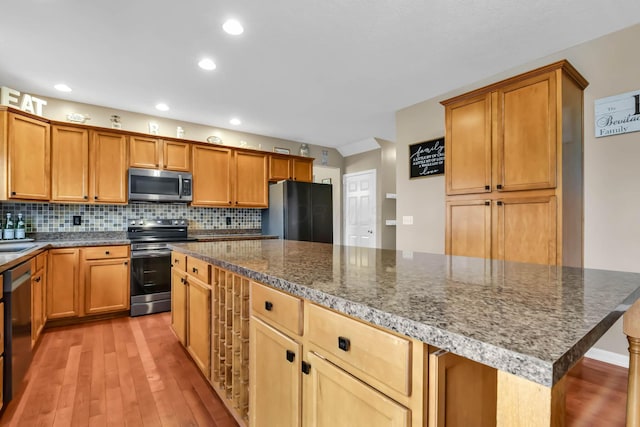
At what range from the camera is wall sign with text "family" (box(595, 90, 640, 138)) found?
223 cm

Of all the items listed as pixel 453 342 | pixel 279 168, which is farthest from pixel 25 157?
pixel 453 342

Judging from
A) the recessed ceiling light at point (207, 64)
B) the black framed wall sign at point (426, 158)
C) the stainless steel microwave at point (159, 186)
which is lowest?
the stainless steel microwave at point (159, 186)

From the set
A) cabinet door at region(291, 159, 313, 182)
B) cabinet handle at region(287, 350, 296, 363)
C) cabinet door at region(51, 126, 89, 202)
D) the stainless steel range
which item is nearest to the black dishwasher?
the stainless steel range

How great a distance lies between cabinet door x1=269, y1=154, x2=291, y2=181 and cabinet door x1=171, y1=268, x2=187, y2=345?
8.39ft

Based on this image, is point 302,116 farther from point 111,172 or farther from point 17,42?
point 17,42

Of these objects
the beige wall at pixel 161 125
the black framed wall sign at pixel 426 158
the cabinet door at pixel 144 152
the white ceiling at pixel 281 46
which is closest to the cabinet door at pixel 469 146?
the white ceiling at pixel 281 46

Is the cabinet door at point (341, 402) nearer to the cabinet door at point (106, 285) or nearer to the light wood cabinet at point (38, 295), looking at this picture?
the light wood cabinet at point (38, 295)

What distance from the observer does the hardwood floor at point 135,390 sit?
1637 millimetres

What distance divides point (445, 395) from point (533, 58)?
3127 millimetres

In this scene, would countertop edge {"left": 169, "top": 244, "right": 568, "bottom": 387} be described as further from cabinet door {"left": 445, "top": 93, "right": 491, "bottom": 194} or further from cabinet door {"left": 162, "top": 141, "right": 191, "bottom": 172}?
cabinet door {"left": 162, "top": 141, "right": 191, "bottom": 172}

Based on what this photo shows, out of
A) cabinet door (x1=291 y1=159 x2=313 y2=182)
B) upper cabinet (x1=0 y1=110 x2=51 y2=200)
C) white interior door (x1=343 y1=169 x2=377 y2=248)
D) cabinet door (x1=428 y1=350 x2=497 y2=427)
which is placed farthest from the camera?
white interior door (x1=343 y1=169 x2=377 y2=248)

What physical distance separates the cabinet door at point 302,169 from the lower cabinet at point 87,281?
8.55ft

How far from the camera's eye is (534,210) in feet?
7.38

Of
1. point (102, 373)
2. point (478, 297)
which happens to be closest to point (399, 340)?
point (478, 297)
